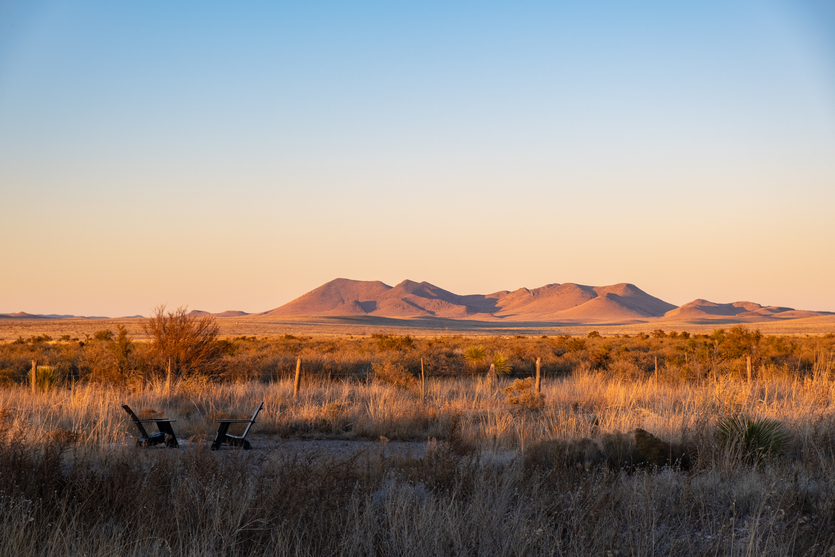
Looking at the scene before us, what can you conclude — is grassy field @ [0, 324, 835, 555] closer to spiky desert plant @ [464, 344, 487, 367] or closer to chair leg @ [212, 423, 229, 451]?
chair leg @ [212, 423, 229, 451]

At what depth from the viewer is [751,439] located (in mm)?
7555

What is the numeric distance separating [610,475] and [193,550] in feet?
13.0

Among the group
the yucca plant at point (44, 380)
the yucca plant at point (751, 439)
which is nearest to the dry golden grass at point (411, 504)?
the yucca plant at point (751, 439)

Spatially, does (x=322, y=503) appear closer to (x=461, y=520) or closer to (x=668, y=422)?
(x=461, y=520)

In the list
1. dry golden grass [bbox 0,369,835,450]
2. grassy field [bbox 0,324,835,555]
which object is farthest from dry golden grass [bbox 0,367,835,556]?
dry golden grass [bbox 0,369,835,450]

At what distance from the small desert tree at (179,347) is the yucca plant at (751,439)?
46.9 ft

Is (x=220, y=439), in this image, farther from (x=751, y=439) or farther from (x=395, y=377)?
(x=395, y=377)

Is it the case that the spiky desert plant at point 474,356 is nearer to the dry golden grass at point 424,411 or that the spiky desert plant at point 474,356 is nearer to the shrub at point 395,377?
the shrub at point 395,377

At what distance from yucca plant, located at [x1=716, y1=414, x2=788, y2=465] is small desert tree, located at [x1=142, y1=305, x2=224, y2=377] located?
14.3 metres

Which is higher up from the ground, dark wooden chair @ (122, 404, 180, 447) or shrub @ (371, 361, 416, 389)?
dark wooden chair @ (122, 404, 180, 447)

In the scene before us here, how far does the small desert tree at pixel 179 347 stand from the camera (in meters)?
17.4

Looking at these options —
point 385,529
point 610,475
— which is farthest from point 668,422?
point 385,529

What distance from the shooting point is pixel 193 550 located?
13.0 ft

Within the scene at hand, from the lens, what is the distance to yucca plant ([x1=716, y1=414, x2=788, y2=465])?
735 cm
